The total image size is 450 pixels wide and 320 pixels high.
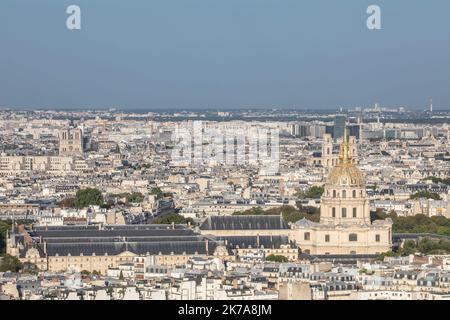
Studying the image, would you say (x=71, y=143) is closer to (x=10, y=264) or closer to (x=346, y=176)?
(x=346, y=176)

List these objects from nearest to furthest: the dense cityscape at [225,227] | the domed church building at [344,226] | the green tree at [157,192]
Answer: the dense cityscape at [225,227] → the domed church building at [344,226] → the green tree at [157,192]

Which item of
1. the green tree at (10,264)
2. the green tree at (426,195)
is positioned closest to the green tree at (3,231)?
the green tree at (10,264)

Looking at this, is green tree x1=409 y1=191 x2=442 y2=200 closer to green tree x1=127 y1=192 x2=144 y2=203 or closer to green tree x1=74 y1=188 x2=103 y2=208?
green tree x1=127 y1=192 x2=144 y2=203

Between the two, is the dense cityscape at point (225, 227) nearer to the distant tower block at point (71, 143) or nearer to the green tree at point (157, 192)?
the green tree at point (157, 192)

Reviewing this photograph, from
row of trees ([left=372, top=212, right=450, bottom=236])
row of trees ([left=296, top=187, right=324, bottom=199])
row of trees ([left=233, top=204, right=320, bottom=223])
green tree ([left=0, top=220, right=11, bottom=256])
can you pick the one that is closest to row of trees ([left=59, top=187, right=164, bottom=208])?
row of trees ([left=296, top=187, right=324, bottom=199])

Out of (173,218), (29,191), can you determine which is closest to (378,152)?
(29,191)
